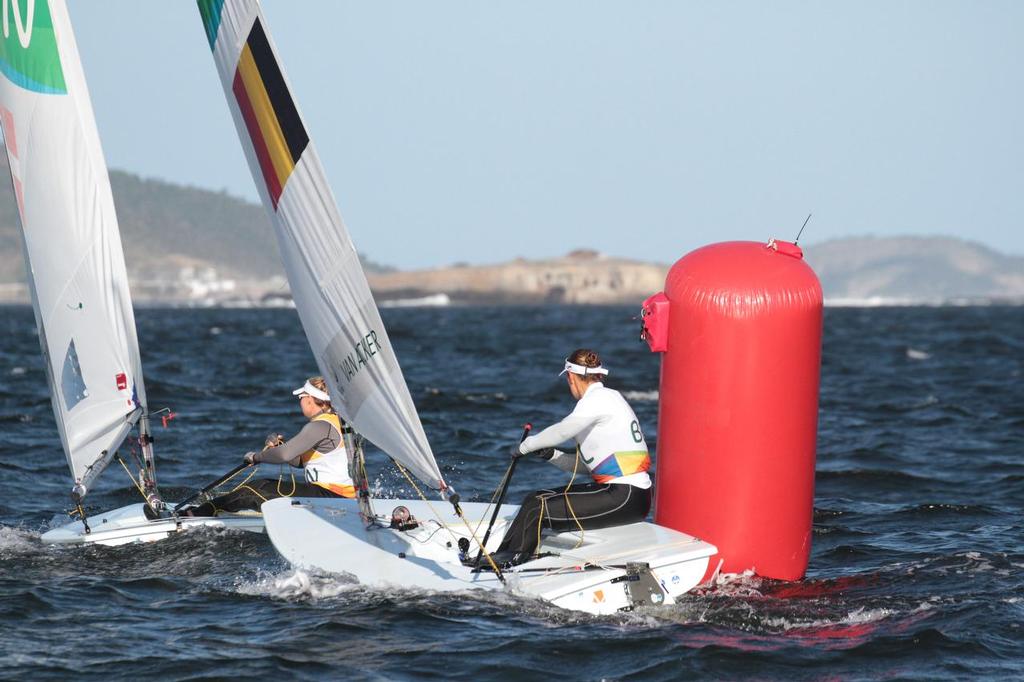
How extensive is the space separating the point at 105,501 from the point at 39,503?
55 centimetres

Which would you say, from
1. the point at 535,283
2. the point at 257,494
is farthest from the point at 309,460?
the point at 535,283

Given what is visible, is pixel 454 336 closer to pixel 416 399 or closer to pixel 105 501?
pixel 416 399

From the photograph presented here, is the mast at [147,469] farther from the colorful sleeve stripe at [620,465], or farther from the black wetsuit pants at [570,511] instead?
the colorful sleeve stripe at [620,465]

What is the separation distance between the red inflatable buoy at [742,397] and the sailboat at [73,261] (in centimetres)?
336

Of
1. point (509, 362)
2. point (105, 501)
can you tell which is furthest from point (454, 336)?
point (105, 501)

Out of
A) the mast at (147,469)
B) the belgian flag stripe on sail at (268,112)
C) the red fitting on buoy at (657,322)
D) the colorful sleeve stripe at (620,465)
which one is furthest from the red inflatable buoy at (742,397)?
the mast at (147,469)

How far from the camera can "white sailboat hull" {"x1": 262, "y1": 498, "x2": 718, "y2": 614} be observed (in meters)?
7.44

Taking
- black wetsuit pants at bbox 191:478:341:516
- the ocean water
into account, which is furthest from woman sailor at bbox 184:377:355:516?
the ocean water

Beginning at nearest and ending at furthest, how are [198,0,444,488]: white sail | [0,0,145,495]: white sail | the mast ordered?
[198,0,444,488]: white sail, [0,0,145,495]: white sail, the mast

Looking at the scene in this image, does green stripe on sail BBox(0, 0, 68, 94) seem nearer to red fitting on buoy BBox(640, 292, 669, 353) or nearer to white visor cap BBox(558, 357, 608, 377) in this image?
white visor cap BBox(558, 357, 608, 377)

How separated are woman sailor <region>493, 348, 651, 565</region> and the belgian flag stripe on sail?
205 centimetres

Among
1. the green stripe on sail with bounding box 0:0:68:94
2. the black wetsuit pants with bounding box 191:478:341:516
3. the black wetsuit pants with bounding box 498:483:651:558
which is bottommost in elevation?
the black wetsuit pants with bounding box 191:478:341:516

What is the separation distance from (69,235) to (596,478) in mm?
4186

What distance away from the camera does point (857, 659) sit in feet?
22.6
